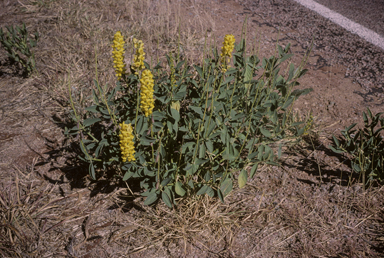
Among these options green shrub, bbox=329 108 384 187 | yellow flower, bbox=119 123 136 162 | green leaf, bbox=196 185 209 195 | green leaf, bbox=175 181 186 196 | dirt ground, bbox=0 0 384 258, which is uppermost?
yellow flower, bbox=119 123 136 162

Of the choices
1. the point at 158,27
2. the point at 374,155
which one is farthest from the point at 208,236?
the point at 158,27

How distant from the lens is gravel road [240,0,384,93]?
2.71 meters

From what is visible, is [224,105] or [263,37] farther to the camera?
[263,37]

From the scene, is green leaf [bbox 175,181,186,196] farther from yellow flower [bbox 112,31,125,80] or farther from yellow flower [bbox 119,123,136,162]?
yellow flower [bbox 112,31,125,80]

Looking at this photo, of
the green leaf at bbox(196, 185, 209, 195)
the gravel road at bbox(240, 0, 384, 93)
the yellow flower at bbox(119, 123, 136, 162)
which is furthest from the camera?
the gravel road at bbox(240, 0, 384, 93)

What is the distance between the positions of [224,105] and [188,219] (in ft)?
2.42

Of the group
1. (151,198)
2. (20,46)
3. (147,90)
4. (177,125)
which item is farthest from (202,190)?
(20,46)

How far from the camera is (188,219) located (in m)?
1.72

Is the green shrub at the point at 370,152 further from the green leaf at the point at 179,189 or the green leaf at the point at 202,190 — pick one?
the green leaf at the point at 179,189

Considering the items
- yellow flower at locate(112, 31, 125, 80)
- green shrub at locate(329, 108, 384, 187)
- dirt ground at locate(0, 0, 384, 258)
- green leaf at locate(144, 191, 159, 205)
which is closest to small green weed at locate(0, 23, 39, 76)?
dirt ground at locate(0, 0, 384, 258)

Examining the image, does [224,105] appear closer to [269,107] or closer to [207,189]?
[269,107]

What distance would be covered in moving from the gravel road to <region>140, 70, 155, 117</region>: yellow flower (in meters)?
2.19

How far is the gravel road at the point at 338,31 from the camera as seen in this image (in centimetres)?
271

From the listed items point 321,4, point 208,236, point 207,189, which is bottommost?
point 208,236
